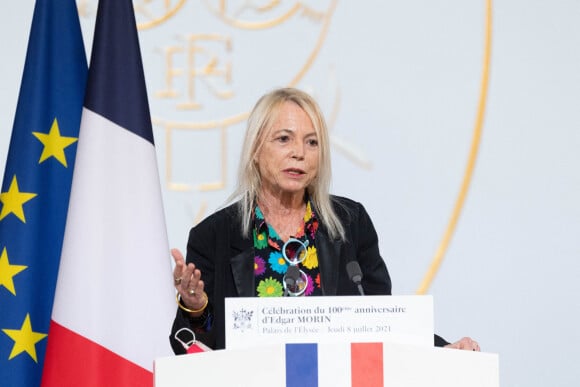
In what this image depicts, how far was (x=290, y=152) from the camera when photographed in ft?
7.90

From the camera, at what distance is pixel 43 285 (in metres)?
2.66

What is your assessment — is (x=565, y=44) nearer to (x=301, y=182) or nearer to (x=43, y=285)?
(x=301, y=182)

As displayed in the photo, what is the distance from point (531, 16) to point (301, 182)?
1395mm

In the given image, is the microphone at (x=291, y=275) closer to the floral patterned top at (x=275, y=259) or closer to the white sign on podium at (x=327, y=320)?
the floral patterned top at (x=275, y=259)

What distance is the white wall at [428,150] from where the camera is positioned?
3.17 metres

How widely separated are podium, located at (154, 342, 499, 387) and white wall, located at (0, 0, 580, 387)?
1.53 meters

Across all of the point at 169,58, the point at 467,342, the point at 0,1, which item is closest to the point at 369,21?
the point at 169,58

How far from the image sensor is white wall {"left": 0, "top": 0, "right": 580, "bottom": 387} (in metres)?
3.17

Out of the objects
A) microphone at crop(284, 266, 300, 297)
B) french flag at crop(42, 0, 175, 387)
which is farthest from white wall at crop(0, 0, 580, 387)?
microphone at crop(284, 266, 300, 297)

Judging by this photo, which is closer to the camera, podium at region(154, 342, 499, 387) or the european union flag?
podium at region(154, 342, 499, 387)

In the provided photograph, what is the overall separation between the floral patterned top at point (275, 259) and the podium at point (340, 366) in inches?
27.8

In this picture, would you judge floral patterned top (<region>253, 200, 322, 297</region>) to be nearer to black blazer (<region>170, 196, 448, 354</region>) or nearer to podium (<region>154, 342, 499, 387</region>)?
black blazer (<region>170, 196, 448, 354</region>)

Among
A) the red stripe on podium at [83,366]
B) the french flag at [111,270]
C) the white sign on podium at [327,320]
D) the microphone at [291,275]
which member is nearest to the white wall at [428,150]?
the french flag at [111,270]

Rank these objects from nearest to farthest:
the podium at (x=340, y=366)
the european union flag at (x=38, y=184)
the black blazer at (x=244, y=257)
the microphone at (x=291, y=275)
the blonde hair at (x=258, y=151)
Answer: the podium at (x=340, y=366) → the microphone at (x=291, y=275) → the black blazer at (x=244, y=257) → the blonde hair at (x=258, y=151) → the european union flag at (x=38, y=184)
